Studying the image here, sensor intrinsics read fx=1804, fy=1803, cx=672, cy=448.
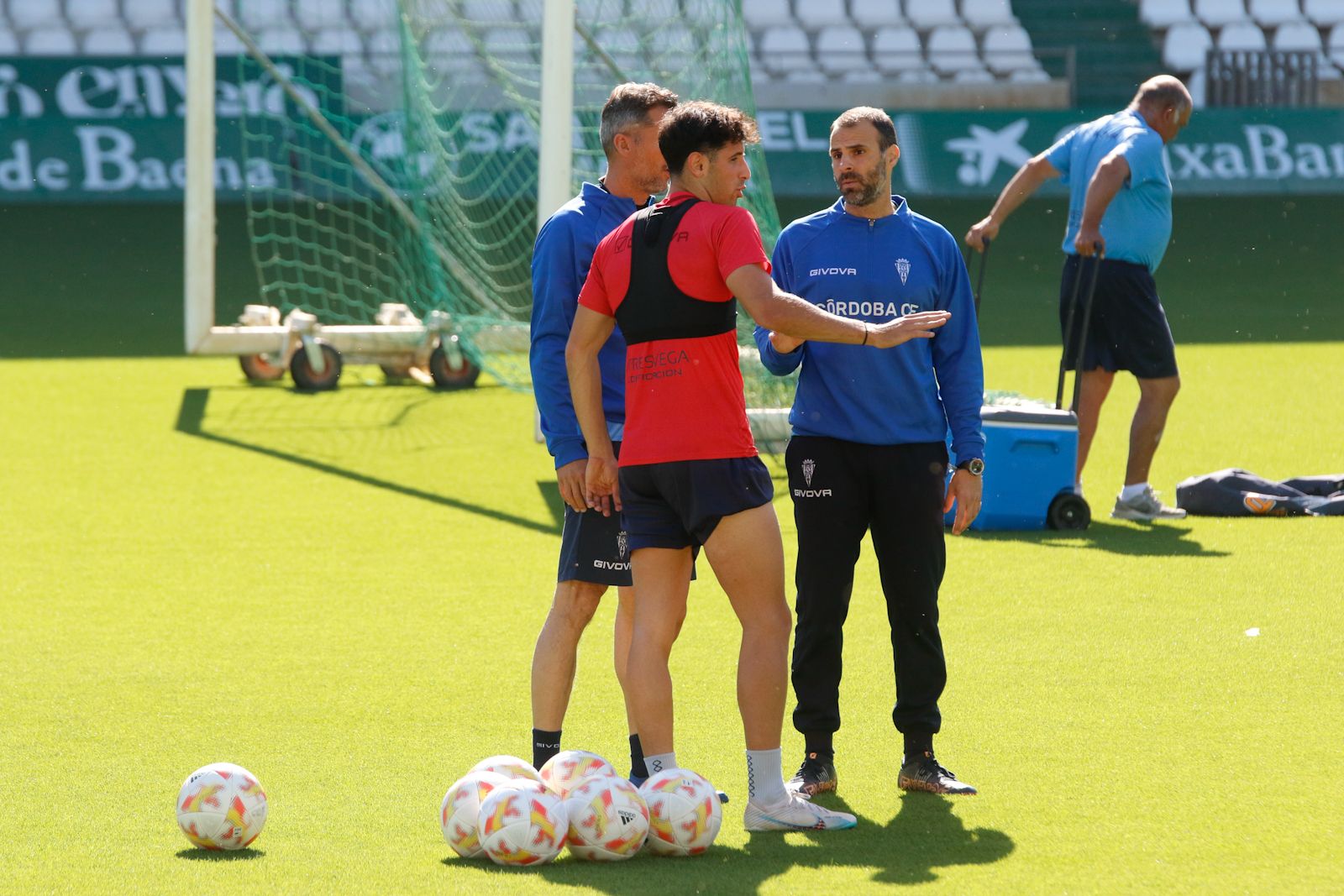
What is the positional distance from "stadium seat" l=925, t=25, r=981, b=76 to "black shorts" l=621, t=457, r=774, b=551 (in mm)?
21483

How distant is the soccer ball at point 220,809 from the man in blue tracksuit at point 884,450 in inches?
53.3

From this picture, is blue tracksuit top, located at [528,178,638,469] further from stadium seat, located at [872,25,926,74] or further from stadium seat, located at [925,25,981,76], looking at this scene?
stadium seat, located at [925,25,981,76]

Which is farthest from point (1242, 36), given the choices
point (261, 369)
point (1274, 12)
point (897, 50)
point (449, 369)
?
point (261, 369)

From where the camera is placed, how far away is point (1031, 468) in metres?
8.04

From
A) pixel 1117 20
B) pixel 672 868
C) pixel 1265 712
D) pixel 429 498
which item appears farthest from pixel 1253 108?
pixel 672 868

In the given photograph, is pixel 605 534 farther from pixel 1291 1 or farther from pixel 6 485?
pixel 1291 1

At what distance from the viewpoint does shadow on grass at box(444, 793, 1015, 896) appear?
12.8 ft

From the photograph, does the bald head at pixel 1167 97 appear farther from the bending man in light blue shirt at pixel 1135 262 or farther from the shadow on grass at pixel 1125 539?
the shadow on grass at pixel 1125 539

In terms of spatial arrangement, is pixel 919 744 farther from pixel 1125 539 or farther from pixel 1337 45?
pixel 1337 45

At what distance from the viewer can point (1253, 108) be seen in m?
21.2

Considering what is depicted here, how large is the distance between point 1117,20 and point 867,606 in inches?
813

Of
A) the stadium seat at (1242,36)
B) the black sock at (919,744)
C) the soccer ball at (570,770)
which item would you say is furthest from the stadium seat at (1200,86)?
the soccer ball at (570,770)

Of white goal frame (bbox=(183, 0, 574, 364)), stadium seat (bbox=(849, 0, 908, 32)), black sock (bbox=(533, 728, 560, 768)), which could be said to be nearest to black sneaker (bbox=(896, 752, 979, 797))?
black sock (bbox=(533, 728, 560, 768))

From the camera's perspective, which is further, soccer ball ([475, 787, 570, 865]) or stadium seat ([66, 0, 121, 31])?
stadium seat ([66, 0, 121, 31])
